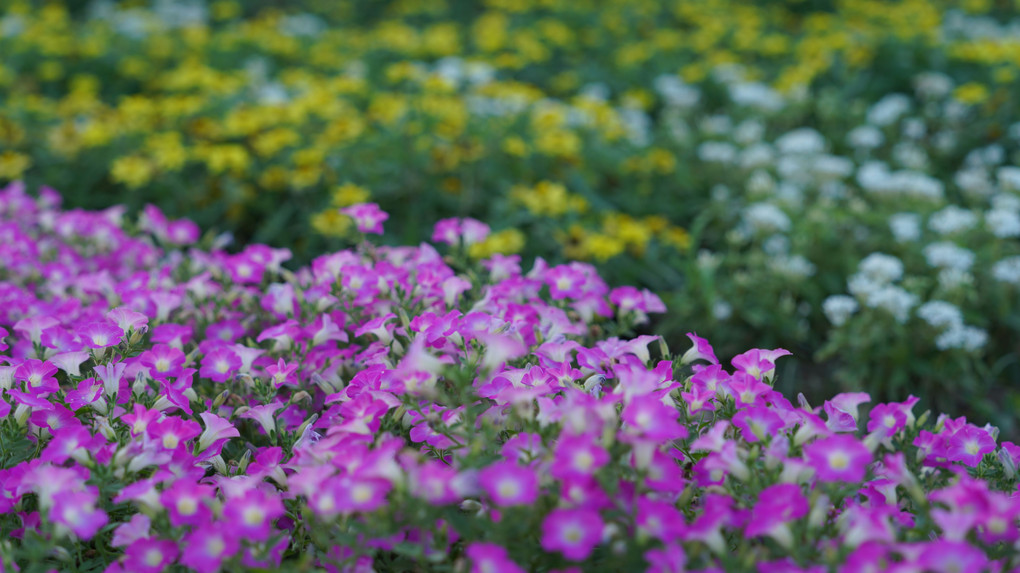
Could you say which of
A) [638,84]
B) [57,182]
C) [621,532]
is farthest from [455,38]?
[621,532]

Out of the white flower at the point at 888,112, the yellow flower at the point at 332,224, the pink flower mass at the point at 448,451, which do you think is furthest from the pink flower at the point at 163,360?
the white flower at the point at 888,112

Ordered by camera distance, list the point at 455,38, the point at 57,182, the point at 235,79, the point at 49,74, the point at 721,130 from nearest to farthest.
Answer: the point at 57,182 → the point at 721,130 → the point at 235,79 → the point at 49,74 → the point at 455,38

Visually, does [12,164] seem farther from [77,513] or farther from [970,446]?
[970,446]

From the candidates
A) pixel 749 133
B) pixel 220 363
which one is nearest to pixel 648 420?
pixel 220 363

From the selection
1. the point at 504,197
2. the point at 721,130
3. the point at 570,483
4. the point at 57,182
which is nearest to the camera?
the point at 570,483

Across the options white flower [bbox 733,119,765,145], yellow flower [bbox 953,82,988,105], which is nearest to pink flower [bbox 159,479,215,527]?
white flower [bbox 733,119,765,145]

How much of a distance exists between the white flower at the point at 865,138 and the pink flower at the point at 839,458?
367 centimetres

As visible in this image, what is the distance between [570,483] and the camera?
135 cm

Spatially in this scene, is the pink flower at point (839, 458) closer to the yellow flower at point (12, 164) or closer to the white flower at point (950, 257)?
the white flower at point (950, 257)

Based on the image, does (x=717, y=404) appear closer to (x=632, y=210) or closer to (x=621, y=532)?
(x=621, y=532)

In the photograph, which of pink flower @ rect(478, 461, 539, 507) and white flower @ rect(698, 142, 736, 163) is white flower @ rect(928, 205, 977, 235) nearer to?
white flower @ rect(698, 142, 736, 163)

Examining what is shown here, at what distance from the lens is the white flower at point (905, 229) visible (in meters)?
3.54

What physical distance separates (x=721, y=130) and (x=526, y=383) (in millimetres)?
3662

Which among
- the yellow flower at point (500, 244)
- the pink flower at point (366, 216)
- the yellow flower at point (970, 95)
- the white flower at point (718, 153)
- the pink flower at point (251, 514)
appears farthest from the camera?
the yellow flower at point (970, 95)
